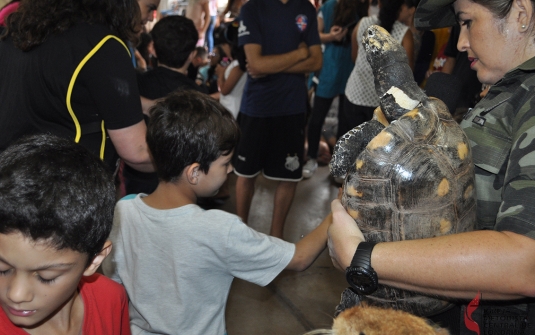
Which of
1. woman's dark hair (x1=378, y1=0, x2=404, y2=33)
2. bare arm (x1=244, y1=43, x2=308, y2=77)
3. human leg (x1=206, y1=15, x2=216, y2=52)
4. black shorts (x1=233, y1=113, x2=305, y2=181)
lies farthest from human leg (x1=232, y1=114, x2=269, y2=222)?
human leg (x1=206, y1=15, x2=216, y2=52)

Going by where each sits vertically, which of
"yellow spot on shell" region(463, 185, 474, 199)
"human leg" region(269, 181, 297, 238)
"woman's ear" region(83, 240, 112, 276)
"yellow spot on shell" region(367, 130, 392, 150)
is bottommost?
"human leg" region(269, 181, 297, 238)

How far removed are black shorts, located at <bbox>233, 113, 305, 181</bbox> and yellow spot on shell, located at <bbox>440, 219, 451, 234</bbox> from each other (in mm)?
2436

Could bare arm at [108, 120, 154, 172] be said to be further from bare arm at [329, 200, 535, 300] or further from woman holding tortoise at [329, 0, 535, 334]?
bare arm at [329, 200, 535, 300]

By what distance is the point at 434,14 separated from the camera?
1614 millimetres

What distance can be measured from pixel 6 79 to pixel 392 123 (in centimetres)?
150

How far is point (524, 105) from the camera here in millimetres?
1280

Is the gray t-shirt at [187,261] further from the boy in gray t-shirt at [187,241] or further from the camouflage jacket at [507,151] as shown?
the camouflage jacket at [507,151]

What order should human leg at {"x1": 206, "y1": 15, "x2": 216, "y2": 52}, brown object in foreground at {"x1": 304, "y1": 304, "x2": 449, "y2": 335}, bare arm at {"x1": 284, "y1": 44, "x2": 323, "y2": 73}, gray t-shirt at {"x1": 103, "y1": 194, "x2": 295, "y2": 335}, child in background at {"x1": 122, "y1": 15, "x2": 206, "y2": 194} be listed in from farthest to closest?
human leg at {"x1": 206, "y1": 15, "x2": 216, "y2": 52}
bare arm at {"x1": 284, "y1": 44, "x2": 323, "y2": 73}
child in background at {"x1": 122, "y1": 15, "x2": 206, "y2": 194}
gray t-shirt at {"x1": 103, "y1": 194, "x2": 295, "y2": 335}
brown object in foreground at {"x1": 304, "y1": 304, "x2": 449, "y2": 335}

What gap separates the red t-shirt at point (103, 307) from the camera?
1.37 metres

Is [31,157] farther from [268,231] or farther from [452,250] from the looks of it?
[268,231]

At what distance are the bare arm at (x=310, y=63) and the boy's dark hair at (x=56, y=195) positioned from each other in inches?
101

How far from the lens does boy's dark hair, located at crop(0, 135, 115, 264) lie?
1.09 metres

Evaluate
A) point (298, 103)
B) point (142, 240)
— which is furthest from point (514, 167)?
point (298, 103)

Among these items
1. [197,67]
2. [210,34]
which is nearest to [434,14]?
[197,67]
